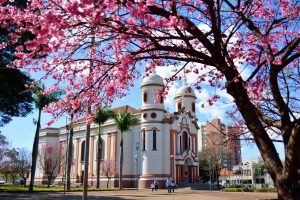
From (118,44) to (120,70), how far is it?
1.90ft

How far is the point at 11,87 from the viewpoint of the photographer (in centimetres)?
2188

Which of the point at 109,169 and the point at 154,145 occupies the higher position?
the point at 154,145

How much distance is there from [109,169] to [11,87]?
30.7 metres

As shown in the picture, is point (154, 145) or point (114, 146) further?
point (114, 146)

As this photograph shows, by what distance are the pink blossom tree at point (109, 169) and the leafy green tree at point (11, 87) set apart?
26.1 m

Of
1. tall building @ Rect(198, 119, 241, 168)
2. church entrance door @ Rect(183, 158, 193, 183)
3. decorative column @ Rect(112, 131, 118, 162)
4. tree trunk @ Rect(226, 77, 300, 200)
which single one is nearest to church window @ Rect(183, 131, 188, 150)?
church entrance door @ Rect(183, 158, 193, 183)

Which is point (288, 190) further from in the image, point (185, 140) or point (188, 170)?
point (185, 140)

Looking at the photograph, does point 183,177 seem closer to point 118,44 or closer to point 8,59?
point 8,59

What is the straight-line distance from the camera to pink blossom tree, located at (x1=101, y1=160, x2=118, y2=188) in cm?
5009

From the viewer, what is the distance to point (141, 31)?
6.33 meters

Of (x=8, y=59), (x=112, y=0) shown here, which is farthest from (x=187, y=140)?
(x=112, y=0)

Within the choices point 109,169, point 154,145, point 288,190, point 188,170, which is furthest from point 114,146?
point 288,190

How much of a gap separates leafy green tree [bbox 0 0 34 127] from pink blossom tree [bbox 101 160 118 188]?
26064 millimetres

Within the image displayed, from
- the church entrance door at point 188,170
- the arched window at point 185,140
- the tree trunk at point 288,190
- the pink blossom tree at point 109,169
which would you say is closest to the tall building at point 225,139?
the tree trunk at point 288,190
